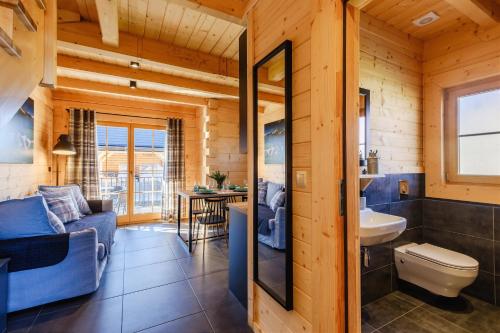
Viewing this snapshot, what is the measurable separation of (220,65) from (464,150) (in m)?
2.92

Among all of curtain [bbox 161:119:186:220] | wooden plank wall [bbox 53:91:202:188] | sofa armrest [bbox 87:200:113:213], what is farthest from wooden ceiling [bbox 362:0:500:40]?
sofa armrest [bbox 87:200:113:213]

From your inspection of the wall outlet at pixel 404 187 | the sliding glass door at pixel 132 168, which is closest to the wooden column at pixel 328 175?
the wall outlet at pixel 404 187

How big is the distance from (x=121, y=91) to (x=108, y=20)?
90.4 inches

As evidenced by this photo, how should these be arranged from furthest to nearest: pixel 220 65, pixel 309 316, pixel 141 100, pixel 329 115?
pixel 141 100, pixel 220 65, pixel 309 316, pixel 329 115

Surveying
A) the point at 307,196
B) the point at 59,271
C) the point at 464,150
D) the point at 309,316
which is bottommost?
the point at 59,271

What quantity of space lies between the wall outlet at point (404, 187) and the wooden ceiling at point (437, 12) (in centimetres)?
154

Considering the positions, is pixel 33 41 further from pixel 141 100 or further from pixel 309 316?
pixel 141 100

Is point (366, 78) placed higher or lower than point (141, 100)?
lower

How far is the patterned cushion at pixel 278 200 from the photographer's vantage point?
4.80ft

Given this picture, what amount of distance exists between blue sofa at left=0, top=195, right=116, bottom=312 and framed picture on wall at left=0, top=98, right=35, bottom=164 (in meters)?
1.02

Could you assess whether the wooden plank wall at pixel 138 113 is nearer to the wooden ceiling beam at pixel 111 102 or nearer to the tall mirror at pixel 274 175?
A: the wooden ceiling beam at pixel 111 102

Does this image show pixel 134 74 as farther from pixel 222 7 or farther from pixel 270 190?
pixel 270 190

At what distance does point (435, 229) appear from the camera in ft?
8.09

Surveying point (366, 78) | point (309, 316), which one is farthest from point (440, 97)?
point (309, 316)
